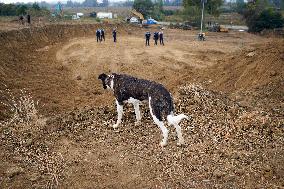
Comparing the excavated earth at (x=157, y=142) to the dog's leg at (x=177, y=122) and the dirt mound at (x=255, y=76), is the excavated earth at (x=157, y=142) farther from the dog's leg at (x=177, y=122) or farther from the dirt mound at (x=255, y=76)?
the dog's leg at (x=177, y=122)

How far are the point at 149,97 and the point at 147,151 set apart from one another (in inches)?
55.6

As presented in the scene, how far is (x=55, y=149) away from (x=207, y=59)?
19851mm

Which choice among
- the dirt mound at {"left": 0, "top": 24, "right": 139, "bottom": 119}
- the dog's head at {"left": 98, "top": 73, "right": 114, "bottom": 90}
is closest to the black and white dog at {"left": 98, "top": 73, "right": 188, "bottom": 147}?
the dog's head at {"left": 98, "top": 73, "right": 114, "bottom": 90}

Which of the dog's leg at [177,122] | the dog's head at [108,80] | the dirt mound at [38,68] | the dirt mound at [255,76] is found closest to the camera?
the dog's leg at [177,122]

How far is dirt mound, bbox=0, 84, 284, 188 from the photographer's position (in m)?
7.18

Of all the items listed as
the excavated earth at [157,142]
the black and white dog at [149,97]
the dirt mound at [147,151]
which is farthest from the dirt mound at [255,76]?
the black and white dog at [149,97]

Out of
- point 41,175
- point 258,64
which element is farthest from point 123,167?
point 258,64

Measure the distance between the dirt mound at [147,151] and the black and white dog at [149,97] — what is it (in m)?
0.55

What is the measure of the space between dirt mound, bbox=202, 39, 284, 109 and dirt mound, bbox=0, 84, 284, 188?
8.12 feet

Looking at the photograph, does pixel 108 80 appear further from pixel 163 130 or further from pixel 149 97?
pixel 163 130

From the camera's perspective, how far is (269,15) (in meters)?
46.3

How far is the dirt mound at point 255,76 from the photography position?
12078 mm

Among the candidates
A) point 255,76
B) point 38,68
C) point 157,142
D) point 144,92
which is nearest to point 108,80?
point 144,92

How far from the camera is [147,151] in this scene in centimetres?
833
